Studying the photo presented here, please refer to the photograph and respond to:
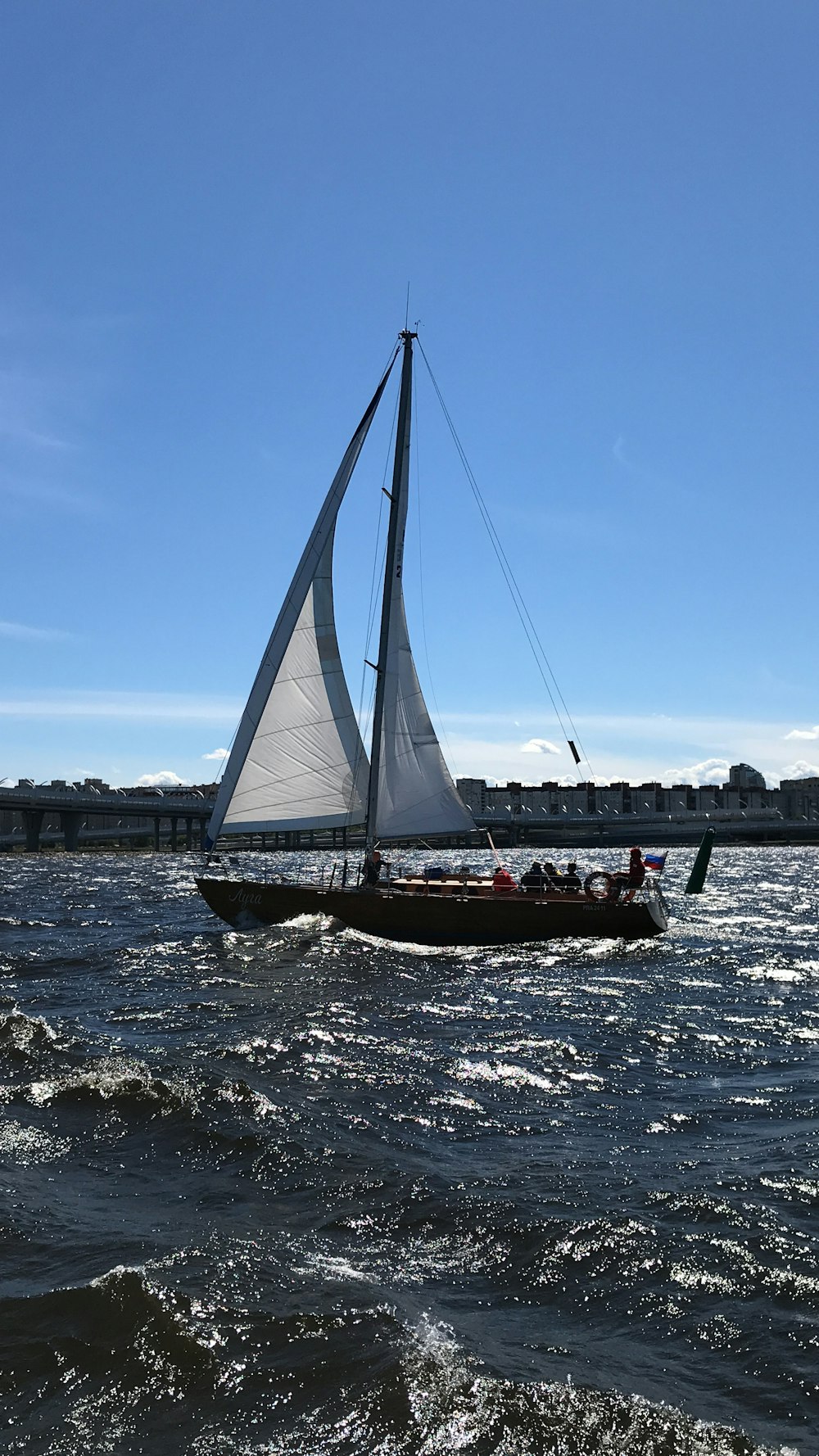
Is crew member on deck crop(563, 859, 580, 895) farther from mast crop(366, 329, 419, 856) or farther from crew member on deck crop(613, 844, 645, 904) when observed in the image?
mast crop(366, 329, 419, 856)

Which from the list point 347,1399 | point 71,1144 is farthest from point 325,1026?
point 347,1399

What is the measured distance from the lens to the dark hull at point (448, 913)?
25141 mm

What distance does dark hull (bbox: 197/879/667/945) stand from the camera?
25.1 metres

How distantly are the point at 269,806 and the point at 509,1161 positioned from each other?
52.7 feet

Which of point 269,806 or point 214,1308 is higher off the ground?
point 269,806

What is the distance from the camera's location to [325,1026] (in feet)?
52.9

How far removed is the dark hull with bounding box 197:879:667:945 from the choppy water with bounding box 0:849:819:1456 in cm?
694

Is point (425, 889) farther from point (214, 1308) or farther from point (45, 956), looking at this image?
point (214, 1308)

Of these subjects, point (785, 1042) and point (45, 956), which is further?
point (45, 956)

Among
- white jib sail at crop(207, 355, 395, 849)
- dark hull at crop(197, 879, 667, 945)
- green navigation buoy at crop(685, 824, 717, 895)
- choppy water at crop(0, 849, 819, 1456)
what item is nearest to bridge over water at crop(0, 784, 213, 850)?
green navigation buoy at crop(685, 824, 717, 895)

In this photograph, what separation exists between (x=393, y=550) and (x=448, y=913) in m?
9.22

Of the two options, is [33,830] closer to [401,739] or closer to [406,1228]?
[401,739]

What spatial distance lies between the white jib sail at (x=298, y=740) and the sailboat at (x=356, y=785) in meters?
0.03

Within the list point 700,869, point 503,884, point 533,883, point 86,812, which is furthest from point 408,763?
point 86,812
